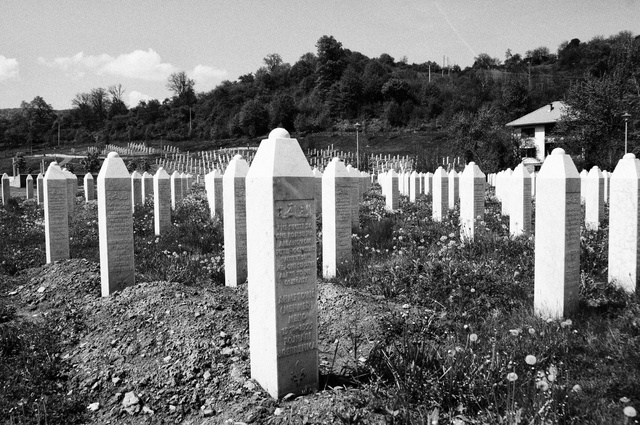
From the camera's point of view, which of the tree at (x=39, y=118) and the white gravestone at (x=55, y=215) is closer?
the white gravestone at (x=55, y=215)

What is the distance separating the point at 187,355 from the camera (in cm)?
479

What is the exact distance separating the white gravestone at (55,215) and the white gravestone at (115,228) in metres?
2.70

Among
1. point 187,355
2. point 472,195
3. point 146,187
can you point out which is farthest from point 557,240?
point 146,187

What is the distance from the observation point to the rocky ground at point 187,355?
382 cm

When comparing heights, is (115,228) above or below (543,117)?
below

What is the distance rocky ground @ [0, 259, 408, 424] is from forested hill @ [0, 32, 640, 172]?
225ft

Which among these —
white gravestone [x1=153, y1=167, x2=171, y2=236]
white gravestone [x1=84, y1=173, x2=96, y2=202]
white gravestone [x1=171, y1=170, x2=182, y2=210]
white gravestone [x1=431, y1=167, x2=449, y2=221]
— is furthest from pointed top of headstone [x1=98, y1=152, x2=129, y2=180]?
white gravestone [x1=84, y1=173, x2=96, y2=202]

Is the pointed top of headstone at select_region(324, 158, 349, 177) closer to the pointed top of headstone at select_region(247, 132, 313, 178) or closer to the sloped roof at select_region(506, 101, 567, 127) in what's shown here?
the pointed top of headstone at select_region(247, 132, 313, 178)

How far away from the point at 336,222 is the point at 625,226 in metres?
4.13

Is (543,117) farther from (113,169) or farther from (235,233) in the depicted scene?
(113,169)

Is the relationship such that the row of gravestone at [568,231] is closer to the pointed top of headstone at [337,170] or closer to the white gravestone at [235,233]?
the pointed top of headstone at [337,170]

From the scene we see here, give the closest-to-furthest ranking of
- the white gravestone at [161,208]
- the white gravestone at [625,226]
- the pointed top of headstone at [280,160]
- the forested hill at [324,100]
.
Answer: the pointed top of headstone at [280,160] → the white gravestone at [625,226] → the white gravestone at [161,208] → the forested hill at [324,100]

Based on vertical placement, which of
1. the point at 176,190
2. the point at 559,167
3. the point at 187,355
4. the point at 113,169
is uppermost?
the point at 113,169

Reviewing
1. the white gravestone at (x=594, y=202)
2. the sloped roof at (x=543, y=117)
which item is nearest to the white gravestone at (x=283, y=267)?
the white gravestone at (x=594, y=202)
